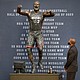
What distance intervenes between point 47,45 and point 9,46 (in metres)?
0.78

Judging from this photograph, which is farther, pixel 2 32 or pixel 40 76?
pixel 2 32

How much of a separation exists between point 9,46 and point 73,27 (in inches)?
53.4

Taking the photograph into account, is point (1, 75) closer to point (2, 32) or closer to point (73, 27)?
point (2, 32)

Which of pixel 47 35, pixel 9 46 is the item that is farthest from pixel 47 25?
pixel 9 46

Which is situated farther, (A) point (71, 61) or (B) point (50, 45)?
(B) point (50, 45)

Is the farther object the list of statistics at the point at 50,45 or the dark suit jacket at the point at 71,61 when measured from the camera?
the list of statistics at the point at 50,45

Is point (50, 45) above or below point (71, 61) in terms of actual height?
above

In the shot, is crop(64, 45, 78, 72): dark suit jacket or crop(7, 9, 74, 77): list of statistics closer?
crop(64, 45, 78, 72): dark suit jacket

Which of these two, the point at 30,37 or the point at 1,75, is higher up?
the point at 30,37

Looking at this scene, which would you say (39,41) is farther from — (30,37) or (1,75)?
(1,75)

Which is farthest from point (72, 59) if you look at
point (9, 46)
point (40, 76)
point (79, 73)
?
point (9, 46)

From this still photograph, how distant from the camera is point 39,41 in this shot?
644 cm

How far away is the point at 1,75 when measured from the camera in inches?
294

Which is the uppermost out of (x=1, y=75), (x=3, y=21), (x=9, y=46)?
(x=3, y=21)
